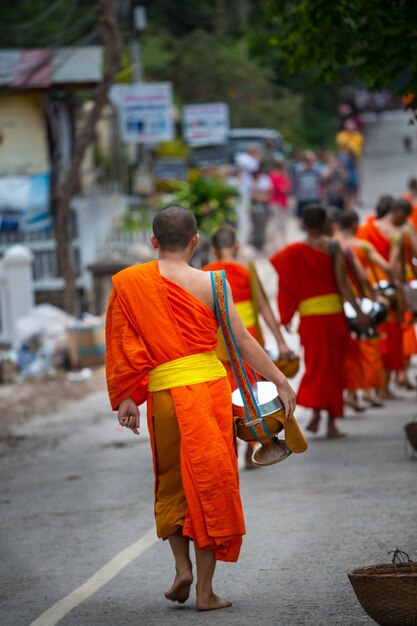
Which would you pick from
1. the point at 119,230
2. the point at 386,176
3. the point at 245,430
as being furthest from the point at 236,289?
the point at 386,176

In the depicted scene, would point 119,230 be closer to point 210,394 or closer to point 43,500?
point 43,500

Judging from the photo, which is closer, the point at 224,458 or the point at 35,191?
the point at 224,458

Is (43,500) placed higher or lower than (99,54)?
lower

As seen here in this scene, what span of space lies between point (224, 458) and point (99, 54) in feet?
51.4

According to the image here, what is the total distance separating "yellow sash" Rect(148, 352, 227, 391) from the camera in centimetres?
588

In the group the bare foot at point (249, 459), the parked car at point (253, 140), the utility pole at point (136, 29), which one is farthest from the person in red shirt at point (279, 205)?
the bare foot at point (249, 459)

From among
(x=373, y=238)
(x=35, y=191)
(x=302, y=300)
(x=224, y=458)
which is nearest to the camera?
(x=224, y=458)

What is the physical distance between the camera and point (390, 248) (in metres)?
12.8

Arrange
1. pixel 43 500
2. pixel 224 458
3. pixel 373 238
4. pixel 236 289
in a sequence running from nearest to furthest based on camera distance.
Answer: pixel 224 458 → pixel 43 500 → pixel 236 289 → pixel 373 238

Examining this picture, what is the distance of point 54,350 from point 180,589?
33.5ft

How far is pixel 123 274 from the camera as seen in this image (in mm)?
5980

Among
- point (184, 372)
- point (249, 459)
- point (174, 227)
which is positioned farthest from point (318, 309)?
point (184, 372)

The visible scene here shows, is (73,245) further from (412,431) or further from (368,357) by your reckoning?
(412,431)

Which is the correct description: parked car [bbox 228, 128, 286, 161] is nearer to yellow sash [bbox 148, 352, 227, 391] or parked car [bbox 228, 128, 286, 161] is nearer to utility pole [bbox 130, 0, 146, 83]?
utility pole [bbox 130, 0, 146, 83]
